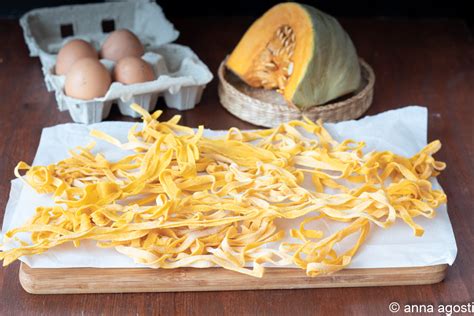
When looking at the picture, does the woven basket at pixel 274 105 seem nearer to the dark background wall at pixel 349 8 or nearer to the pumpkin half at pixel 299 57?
the pumpkin half at pixel 299 57

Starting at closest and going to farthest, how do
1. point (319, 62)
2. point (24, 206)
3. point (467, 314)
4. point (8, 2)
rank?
1. point (467, 314)
2. point (24, 206)
3. point (319, 62)
4. point (8, 2)

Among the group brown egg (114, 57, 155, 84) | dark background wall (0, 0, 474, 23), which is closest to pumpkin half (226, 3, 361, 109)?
brown egg (114, 57, 155, 84)

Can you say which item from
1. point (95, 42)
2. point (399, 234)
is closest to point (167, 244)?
point (399, 234)

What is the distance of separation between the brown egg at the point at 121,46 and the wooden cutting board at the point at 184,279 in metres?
0.55

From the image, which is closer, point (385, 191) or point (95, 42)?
point (385, 191)

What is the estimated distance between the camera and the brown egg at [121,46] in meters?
1.39

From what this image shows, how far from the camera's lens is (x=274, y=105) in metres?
1.29

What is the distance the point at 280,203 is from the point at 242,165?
0.10m

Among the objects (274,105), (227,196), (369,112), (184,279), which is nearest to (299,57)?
(274,105)

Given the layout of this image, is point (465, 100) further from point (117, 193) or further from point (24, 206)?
point (24, 206)

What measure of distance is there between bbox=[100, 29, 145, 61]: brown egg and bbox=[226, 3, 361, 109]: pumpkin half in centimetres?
18

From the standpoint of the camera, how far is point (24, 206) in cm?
104

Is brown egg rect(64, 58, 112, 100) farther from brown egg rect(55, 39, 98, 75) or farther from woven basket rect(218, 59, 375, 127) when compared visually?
woven basket rect(218, 59, 375, 127)

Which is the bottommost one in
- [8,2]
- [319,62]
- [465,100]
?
[8,2]
